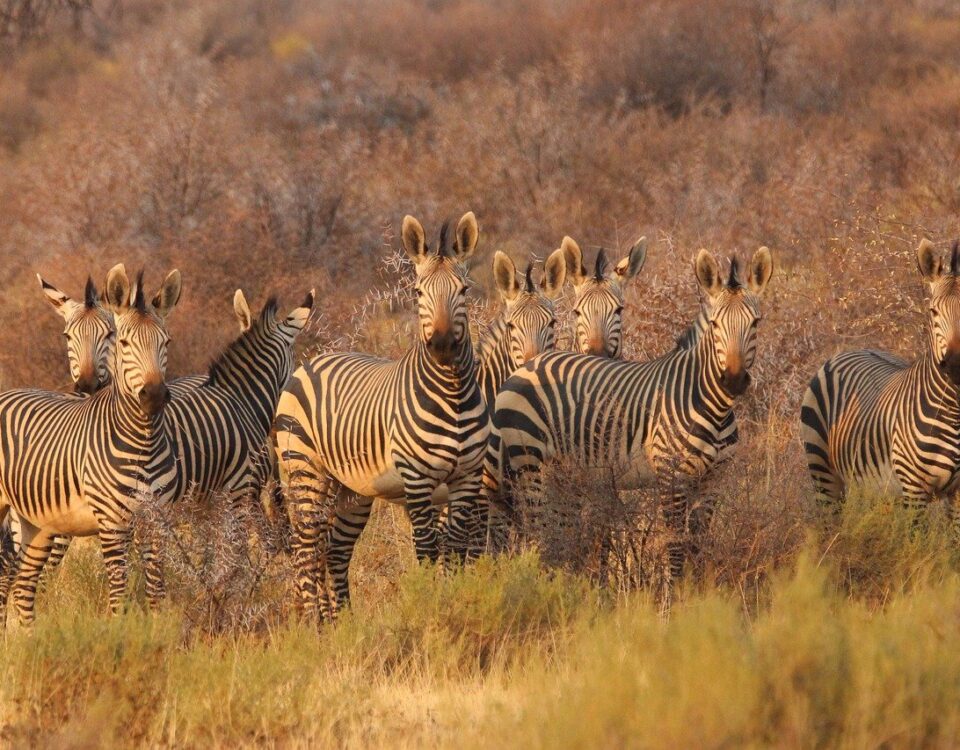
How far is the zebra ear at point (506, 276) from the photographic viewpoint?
999 cm

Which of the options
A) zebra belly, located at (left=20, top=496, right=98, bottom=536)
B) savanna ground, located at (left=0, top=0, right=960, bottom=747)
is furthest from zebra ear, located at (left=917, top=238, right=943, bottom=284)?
zebra belly, located at (left=20, top=496, right=98, bottom=536)

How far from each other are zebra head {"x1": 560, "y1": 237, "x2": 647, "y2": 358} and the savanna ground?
1.16 meters

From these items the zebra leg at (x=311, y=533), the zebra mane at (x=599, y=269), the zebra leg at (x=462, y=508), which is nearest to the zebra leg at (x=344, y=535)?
the zebra leg at (x=311, y=533)

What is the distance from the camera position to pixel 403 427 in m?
7.48

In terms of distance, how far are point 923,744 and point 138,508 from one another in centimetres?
423

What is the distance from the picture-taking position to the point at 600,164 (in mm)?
21047

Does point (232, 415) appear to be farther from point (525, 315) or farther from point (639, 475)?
point (639, 475)

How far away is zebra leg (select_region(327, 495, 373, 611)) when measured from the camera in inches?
332

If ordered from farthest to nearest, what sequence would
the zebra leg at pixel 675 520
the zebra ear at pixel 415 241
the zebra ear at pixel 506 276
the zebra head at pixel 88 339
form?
the zebra ear at pixel 506 276 < the zebra head at pixel 88 339 < the zebra ear at pixel 415 241 < the zebra leg at pixel 675 520

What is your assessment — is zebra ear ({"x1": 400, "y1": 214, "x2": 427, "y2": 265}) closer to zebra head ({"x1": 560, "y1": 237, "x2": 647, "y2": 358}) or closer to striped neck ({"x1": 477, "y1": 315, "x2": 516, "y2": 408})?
striped neck ({"x1": 477, "y1": 315, "x2": 516, "y2": 408})

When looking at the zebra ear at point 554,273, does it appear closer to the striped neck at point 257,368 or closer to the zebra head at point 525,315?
the zebra head at point 525,315

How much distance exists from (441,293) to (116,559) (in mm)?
2109

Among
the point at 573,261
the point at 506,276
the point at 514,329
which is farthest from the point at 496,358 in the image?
the point at 573,261

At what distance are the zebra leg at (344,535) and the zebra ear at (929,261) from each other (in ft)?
11.1
